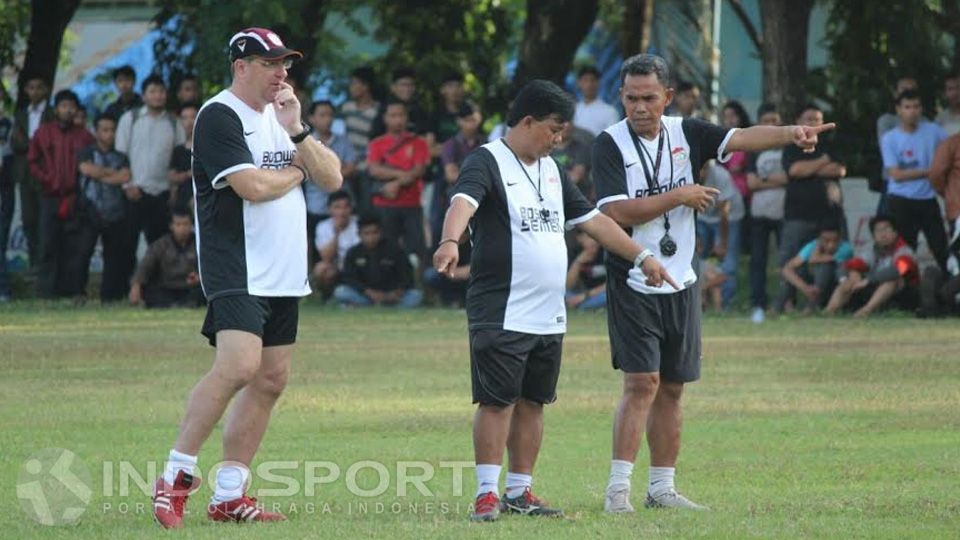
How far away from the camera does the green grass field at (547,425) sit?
916cm

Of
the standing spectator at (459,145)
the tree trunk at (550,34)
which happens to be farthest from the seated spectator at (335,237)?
the tree trunk at (550,34)

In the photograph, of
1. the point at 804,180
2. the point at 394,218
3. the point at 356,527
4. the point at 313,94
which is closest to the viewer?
the point at 356,527

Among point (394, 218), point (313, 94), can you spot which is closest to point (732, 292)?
point (394, 218)

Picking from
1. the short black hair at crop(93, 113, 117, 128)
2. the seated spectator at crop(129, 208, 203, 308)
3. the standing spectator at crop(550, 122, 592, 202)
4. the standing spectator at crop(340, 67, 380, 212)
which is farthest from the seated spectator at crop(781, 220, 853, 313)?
the short black hair at crop(93, 113, 117, 128)

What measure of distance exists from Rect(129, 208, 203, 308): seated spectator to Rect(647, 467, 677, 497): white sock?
14580 millimetres

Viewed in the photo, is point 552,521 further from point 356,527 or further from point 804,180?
point 804,180

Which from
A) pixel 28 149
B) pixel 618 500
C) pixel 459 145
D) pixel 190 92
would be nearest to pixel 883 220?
pixel 459 145

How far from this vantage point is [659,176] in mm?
9664

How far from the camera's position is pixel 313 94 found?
111ft

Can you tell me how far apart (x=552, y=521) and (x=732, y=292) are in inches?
576

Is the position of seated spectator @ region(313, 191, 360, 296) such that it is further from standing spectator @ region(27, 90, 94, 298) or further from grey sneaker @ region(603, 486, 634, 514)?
grey sneaker @ region(603, 486, 634, 514)

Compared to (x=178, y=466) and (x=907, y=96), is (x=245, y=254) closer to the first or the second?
(x=178, y=466)

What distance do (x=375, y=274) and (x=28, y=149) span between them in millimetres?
4964

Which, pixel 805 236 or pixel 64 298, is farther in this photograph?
pixel 64 298
